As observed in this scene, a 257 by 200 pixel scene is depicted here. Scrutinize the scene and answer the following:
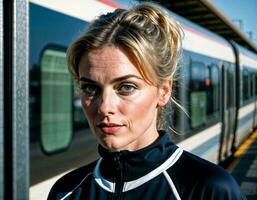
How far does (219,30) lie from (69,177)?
63.2 ft

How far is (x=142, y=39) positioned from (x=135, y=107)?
170mm

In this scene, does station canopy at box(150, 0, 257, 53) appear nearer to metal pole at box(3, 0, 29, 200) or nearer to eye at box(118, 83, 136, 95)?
metal pole at box(3, 0, 29, 200)

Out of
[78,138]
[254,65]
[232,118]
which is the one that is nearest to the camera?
[78,138]

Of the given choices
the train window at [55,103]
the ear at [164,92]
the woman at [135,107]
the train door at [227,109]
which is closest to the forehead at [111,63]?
the woman at [135,107]

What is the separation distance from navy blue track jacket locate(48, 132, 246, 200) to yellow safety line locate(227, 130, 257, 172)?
742 centimetres

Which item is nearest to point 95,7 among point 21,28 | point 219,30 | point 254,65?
point 21,28

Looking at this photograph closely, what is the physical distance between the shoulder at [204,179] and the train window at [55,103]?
6.48ft

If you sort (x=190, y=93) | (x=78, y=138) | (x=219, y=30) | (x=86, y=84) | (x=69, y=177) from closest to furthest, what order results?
(x=86, y=84) < (x=69, y=177) < (x=78, y=138) < (x=190, y=93) < (x=219, y=30)

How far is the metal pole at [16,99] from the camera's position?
1838mm

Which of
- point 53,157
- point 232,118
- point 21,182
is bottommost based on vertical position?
point 232,118

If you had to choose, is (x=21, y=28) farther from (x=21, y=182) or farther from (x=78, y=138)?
(x=78, y=138)

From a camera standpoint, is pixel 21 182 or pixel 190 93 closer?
pixel 21 182

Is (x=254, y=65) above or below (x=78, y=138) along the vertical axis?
below

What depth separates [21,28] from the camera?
1.89 metres
